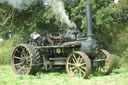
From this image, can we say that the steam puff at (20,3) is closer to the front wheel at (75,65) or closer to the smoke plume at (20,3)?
the smoke plume at (20,3)

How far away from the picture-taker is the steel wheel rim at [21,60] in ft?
26.7

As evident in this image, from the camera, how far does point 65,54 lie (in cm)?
842

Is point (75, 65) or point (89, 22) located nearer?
point (75, 65)

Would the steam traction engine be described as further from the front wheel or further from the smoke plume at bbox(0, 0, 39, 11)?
the smoke plume at bbox(0, 0, 39, 11)

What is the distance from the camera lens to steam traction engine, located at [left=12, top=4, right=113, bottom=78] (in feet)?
23.7

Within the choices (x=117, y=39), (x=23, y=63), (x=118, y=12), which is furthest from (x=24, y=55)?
(x=118, y=12)

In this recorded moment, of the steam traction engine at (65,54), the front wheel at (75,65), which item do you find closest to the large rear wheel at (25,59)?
the steam traction engine at (65,54)

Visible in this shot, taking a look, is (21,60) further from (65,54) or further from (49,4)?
(49,4)

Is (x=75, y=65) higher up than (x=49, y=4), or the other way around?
(x=49, y=4)

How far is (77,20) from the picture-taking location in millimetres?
14500

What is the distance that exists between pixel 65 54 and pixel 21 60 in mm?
1506

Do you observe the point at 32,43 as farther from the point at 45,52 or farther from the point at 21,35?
the point at 21,35

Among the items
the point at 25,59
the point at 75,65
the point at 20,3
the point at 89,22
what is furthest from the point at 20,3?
the point at 75,65

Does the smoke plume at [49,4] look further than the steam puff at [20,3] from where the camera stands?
No
